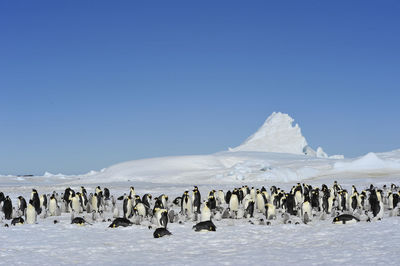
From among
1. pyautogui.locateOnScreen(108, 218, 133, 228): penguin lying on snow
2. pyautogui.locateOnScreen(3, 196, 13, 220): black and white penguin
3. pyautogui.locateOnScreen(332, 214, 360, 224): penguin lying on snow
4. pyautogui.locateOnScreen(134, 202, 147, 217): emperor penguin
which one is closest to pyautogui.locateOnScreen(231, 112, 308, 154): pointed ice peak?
pyautogui.locateOnScreen(134, 202, 147, 217): emperor penguin

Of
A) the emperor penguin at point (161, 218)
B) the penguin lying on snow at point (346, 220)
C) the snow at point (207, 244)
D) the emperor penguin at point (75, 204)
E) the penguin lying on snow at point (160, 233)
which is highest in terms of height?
the emperor penguin at point (75, 204)

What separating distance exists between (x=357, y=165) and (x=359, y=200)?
111ft

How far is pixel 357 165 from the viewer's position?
52.0 meters

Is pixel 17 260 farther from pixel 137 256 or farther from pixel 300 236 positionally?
pixel 300 236

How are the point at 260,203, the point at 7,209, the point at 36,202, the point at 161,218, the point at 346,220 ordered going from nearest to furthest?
the point at 161,218 < the point at 346,220 < the point at 7,209 < the point at 36,202 < the point at 260,203

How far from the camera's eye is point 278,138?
9756cm

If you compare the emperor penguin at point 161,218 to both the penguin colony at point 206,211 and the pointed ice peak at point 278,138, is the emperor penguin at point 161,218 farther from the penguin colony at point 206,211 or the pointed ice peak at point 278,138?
the pointed ice peak at point 278,138

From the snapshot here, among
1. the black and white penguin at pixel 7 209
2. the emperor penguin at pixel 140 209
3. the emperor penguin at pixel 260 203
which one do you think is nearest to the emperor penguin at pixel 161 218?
the emperor penguin at pixel 140 209

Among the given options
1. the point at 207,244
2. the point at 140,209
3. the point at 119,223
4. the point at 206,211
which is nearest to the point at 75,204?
the point at 140,209

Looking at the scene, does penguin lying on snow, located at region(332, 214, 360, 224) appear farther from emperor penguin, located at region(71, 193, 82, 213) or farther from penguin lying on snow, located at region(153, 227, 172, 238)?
emperor penguin, located at region(71, 193, 82, 213)

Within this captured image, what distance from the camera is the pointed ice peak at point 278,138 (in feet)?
314

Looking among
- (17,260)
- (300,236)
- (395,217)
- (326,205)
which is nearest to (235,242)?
(300,236)

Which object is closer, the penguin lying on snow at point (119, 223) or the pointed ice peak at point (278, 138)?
the penguin lying on snow at point (119, 223)

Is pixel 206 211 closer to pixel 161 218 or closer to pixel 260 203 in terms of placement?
pixel 161 218
